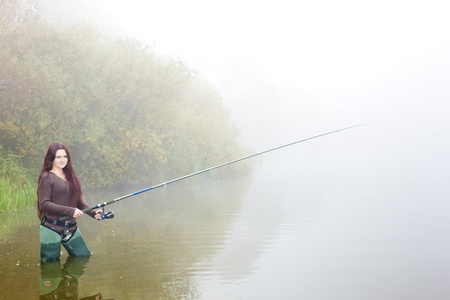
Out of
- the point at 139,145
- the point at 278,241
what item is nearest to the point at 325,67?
the point at 139,145

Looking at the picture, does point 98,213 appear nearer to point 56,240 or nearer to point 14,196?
point 56,240

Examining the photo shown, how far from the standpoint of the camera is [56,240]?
8.00 metres

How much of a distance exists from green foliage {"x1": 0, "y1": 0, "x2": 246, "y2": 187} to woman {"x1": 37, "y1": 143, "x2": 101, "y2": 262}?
10551 millimetres

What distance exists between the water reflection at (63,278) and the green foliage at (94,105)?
1041 cm

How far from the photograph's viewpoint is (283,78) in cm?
11456

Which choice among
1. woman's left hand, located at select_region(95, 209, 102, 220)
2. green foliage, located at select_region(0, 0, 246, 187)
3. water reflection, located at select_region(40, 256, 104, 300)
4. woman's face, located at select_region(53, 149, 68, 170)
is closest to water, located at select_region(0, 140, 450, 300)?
water reflection, located at select_region(40, 256, 104, 300)

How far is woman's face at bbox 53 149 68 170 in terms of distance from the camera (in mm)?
7784

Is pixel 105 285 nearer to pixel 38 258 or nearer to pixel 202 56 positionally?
pixel 38 258

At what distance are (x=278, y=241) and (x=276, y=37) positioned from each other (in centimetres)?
13410

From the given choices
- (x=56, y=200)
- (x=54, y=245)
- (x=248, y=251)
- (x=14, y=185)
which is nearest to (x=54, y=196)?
(x=56, y=200)

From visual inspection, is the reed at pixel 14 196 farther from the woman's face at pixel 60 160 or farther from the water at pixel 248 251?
the woman's face at pixel 60 160

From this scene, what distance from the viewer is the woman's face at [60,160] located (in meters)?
7.78

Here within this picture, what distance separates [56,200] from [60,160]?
62cm

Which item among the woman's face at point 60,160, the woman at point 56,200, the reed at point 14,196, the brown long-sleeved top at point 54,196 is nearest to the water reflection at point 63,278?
the woman at point 56,200
